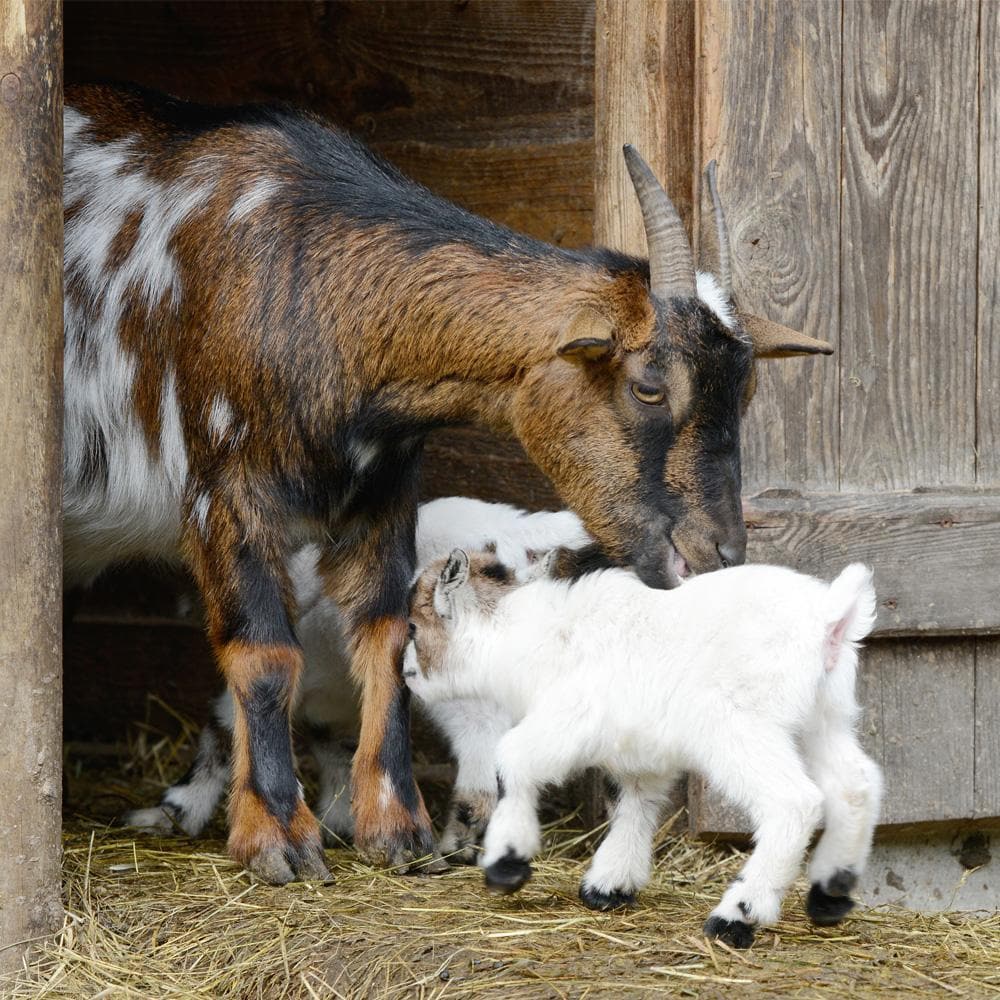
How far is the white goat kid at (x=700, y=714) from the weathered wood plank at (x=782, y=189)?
1113 mm

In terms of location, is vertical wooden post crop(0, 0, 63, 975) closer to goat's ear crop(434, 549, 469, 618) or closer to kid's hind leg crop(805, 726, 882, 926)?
goat's ear crop(434, 549, 469, 618)

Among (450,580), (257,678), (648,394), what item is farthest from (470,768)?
(648,394)

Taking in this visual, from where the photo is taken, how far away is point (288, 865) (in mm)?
4020

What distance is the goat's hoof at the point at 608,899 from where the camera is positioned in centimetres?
371

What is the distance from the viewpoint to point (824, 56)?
4.55 metres

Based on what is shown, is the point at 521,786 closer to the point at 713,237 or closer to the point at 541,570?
the point at 541,570

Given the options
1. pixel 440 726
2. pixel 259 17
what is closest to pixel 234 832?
pixel 440 726

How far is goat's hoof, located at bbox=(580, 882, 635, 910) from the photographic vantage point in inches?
146

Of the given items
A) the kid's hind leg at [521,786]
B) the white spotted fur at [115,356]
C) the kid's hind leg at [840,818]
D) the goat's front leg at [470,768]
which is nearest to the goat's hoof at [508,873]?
the kid's hind leg at [521,786]

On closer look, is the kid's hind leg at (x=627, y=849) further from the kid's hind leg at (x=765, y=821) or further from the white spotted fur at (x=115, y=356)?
the white spotted fur at (x=115, y=356)

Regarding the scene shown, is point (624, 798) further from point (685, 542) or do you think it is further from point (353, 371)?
point (353, 371)

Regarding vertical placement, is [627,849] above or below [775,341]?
below

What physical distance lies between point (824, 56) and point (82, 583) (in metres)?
2.80

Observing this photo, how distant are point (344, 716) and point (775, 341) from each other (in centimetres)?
177
